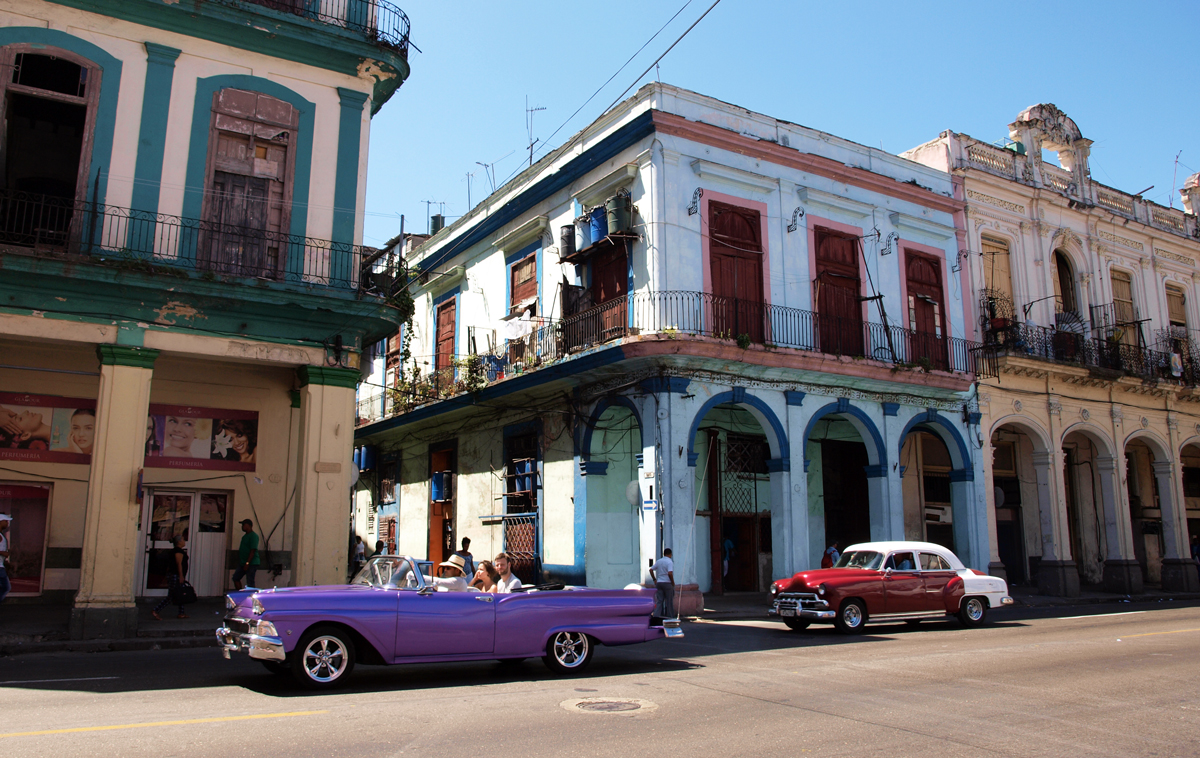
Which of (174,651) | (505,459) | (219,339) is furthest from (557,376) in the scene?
(174,651)

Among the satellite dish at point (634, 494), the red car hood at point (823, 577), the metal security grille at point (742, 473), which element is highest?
the metal security grille at point (742, 473)

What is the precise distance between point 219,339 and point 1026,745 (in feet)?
39.2

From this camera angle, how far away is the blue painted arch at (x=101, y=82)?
12.8 m

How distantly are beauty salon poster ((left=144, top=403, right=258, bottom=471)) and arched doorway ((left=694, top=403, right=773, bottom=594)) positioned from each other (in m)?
9.42

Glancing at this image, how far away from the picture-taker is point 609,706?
7.01m

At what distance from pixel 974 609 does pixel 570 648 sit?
9.14m

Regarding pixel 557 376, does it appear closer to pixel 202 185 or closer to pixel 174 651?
pixel 202 185

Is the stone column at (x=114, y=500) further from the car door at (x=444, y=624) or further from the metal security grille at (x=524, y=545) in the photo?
the metal security grille at (x=524, y=545)

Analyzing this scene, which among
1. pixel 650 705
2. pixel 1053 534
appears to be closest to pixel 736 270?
pixel 1053 534

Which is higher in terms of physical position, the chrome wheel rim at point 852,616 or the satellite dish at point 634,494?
the satellite dish at point 634,494

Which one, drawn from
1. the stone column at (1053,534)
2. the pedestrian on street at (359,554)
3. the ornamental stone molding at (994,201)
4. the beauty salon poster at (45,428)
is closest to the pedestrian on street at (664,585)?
the beauty salon poster at (45,428)

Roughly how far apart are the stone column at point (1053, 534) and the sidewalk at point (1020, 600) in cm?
A: 39

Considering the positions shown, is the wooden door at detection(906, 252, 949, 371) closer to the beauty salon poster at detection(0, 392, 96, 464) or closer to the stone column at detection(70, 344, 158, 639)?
the stone column at detection(70, 344, 158, 639)

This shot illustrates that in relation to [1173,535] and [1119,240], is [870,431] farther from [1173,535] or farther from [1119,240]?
[1119,240]
